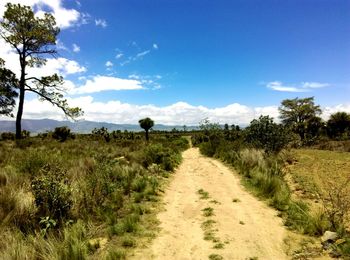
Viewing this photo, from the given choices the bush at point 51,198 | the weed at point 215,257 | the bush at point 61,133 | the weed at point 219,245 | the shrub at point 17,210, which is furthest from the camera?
the bush at point 61,133

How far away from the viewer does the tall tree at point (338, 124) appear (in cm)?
4594

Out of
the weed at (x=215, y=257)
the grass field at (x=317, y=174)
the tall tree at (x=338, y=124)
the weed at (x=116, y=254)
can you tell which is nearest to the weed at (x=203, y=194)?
the grass field at (x=317, y=174)

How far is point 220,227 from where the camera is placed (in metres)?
7.36

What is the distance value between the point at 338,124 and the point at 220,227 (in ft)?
149

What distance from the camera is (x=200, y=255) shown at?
5.87 meters

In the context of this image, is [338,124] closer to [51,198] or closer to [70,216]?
[70,216]

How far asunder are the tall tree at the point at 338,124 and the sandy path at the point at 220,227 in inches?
1595

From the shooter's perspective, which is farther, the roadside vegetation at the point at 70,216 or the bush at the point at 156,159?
the bush at the point at 156,159

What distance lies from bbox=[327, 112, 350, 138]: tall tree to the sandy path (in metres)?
40.5

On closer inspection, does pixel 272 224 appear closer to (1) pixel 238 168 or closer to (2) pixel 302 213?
(2) pixel 302 213

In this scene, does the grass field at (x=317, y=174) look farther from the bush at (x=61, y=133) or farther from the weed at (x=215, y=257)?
the bush at (x=61, y=133)

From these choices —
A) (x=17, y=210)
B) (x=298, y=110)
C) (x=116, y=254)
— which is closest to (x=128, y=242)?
(x=116, y=254)

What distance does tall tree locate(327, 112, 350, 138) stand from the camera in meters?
45.9

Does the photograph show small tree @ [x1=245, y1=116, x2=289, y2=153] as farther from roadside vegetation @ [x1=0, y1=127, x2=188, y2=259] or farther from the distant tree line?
roadside vegetation @ [x1=0, y1=127, x2=188, y2=259]
